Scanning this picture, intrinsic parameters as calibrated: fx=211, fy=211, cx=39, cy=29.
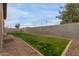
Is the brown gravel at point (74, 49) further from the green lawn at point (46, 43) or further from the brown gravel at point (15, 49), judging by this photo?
the brown gravel at point (15, 49)

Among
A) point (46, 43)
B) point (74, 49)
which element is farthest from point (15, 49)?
point (74, 49)

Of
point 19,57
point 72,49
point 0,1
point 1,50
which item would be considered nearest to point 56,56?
point 72,49

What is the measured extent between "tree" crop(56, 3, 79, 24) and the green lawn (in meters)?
0.23

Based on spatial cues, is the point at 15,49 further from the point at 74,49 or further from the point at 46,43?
the point at 74,49

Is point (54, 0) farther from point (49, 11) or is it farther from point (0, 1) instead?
point (0, 1)

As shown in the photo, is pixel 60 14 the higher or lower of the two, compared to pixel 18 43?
higher

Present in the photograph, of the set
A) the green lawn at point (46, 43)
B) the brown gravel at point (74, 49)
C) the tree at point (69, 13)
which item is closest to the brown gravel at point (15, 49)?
the green lawn at point (46, 43)

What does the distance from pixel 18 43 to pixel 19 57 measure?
162 millimetres

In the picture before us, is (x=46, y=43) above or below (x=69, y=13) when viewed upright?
below

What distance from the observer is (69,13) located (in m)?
2.46

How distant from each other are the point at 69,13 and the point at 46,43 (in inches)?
Result: 17.3

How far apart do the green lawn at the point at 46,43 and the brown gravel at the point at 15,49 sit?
74 mm

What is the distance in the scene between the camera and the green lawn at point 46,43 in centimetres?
243

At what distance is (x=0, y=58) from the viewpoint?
7.93ft
